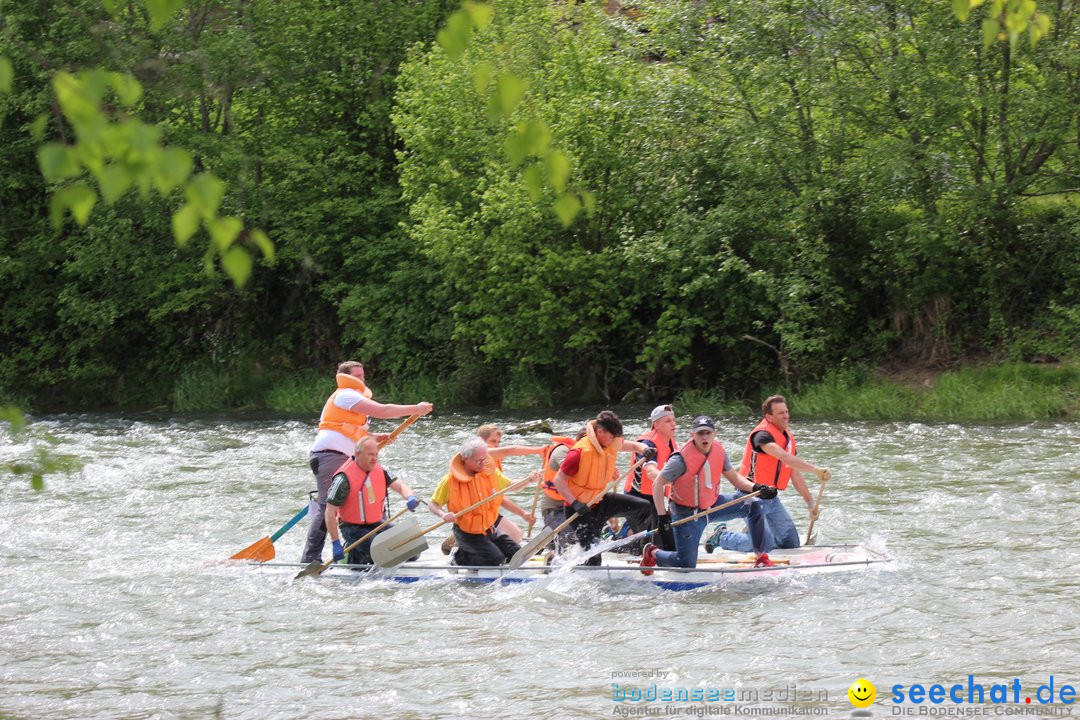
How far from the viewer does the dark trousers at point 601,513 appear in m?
9.83

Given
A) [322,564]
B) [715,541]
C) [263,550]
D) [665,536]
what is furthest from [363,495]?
[715,541]

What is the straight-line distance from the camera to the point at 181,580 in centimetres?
1066

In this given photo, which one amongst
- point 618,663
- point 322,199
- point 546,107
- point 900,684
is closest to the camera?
point 900,684

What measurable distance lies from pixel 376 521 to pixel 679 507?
2.54 meters

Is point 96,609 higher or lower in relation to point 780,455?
lower

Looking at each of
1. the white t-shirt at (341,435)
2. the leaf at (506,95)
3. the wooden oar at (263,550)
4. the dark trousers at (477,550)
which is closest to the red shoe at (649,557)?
the dark trousers at (477,550)

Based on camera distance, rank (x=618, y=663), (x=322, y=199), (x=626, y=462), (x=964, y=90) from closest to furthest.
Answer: (x=618, y=663), (x=626, y=462), (x=964, y=90), (x=322, y=199)

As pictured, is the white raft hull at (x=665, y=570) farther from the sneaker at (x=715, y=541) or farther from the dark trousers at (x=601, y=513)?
the dark trousers at (x=601, y=513)

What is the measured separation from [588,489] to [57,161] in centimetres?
760

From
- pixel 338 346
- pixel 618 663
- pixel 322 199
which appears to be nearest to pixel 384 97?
pixel 322 199

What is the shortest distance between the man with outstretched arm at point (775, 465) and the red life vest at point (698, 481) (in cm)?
49

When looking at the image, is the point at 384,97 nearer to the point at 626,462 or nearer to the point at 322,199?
the point at 322,199

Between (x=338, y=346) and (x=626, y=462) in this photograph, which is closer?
(x=626, y=462)

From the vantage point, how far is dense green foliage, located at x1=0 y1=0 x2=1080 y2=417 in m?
19.7
